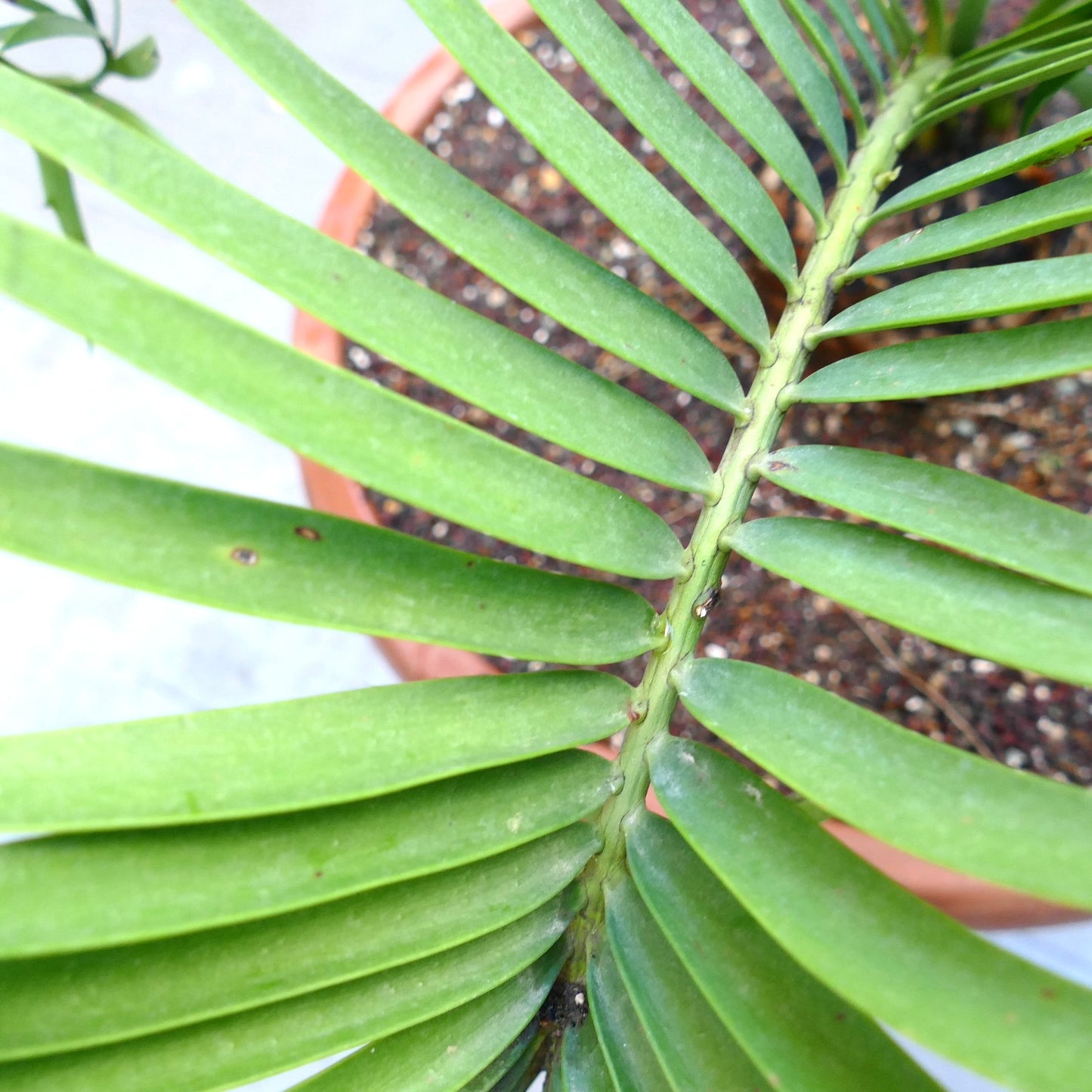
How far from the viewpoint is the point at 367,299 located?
0.33m

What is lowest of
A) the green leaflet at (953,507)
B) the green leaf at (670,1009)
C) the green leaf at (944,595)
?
the green leaf at (670,1009)

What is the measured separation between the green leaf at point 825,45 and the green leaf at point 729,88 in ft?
0.14

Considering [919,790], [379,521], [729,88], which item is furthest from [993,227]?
[379,521]

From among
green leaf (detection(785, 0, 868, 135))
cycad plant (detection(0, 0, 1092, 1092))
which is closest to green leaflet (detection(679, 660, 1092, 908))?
cycad plant (detection(0, 0, 1092, 1092))

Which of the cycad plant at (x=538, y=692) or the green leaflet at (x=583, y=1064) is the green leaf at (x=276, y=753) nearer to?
the cycad plant at (x=538, y=692)

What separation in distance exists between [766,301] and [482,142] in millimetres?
318

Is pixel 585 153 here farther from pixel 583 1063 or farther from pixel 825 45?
pixel 583 1063

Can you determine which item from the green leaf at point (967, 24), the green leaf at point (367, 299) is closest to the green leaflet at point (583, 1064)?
the green leaf at point (367, 299)

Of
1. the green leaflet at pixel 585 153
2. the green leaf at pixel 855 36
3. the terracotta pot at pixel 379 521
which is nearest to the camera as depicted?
the green leaflet at pixel 585 153

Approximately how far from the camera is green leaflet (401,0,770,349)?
37 cm

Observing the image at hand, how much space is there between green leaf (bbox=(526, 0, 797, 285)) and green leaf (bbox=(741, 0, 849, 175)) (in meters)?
0.06

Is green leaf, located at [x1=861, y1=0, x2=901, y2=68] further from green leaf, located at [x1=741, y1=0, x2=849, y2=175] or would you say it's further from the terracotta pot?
the terracotta pot

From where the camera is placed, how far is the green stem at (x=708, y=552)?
15.8 inches

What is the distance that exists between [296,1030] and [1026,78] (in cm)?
51
